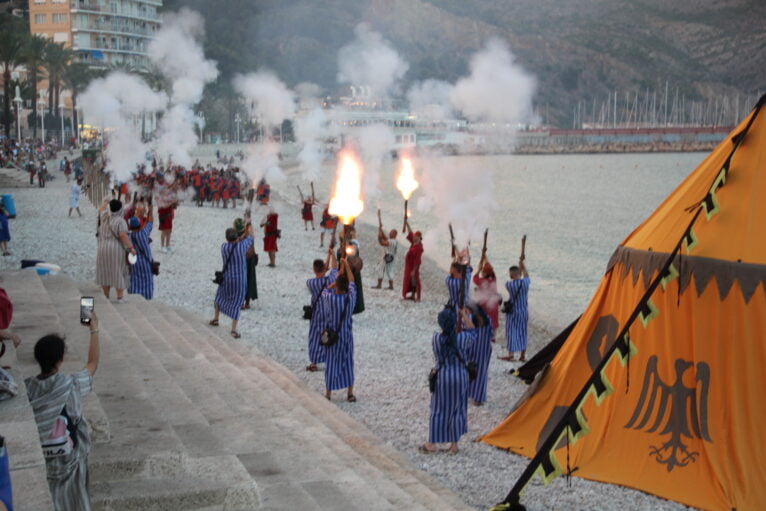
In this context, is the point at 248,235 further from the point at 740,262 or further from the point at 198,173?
the point at 198,173

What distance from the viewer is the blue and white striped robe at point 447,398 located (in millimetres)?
8664

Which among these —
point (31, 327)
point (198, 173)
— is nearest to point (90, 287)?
point (31, 327)

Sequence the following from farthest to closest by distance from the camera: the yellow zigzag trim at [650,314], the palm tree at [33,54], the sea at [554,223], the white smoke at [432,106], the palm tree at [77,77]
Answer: the palm tree at [77,77], the palm tree at [33,54], the white smoke at [432,106], the sea at [554,223], the yellow zigzag trim at [650,314]

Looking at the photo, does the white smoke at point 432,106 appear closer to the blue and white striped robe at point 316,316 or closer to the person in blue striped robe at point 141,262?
the person in blue striped robe at point 141,262

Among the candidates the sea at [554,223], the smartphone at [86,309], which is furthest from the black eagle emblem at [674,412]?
the sea at [554,223]

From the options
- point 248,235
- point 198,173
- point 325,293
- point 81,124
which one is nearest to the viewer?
point 325,293

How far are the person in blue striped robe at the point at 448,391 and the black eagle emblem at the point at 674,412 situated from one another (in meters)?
1.67

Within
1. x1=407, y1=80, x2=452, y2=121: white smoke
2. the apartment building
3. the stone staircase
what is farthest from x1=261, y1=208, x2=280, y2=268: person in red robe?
the apartment building

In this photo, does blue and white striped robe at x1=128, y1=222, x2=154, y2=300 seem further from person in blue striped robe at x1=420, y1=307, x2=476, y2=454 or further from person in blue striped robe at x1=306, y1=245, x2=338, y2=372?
person in blue striped robe at x1=420, y1=307, x2=476, y2=454

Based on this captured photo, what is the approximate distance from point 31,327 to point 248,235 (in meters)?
5.02

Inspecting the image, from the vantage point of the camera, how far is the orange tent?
7.86 m

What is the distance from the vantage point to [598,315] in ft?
30.8

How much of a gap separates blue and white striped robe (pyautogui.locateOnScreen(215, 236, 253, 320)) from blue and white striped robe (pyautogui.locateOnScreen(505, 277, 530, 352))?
158 inches

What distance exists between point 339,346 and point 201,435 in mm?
3363
